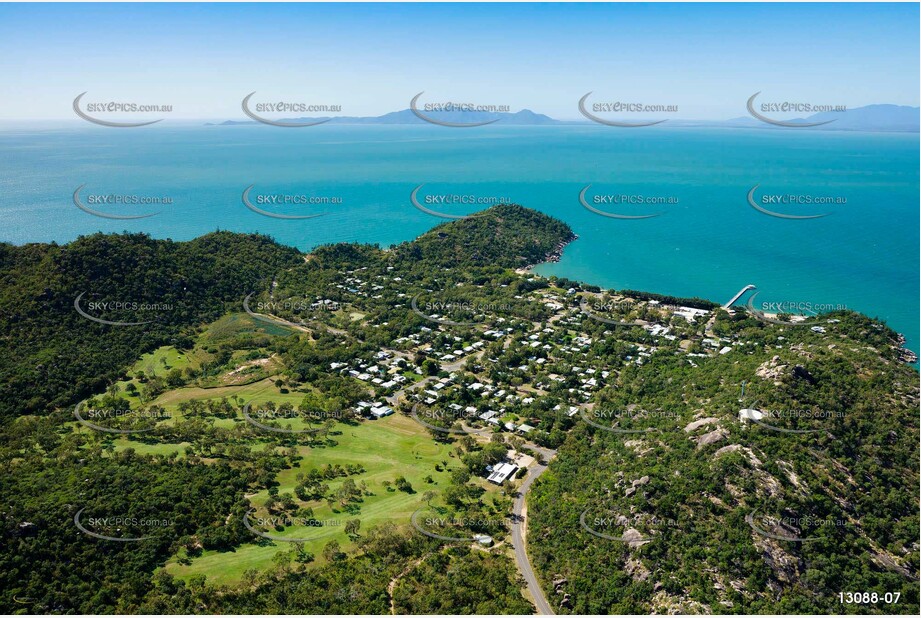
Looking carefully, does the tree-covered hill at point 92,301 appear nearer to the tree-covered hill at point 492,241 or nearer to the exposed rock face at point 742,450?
the tree-covered hill at point 492,241

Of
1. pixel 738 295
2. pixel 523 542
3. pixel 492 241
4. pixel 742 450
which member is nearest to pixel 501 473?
pixel 523 542

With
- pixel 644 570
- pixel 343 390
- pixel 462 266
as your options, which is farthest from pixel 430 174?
pixel 644 570

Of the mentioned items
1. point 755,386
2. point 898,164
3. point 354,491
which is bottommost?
point 354,491

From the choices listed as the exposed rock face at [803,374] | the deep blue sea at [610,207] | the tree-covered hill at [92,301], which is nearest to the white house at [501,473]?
the exposed rock face at [803,374]

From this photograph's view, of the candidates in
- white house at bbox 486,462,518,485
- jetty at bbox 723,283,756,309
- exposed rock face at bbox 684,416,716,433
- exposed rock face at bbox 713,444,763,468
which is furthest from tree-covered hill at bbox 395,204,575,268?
exposed rock face at bbox 713,444,763,468

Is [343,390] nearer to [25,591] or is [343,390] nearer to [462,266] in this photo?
[25,591]

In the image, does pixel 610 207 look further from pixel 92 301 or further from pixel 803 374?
pixel 92 301
